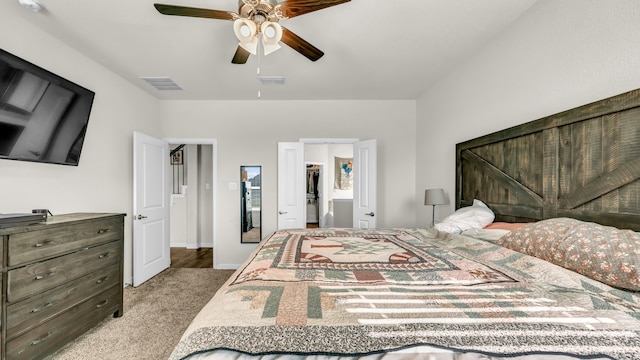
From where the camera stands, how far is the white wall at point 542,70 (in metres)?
1.42

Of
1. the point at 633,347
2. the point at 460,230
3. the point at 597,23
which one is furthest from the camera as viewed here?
the point at 460,230

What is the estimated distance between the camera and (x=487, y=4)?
1984mm

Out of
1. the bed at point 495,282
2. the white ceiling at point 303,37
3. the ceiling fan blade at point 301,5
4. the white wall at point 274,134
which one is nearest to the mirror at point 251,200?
the white wall at point 274,134

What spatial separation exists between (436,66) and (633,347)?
2.98 metres

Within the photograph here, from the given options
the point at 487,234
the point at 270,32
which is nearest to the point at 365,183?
the point at 487,234

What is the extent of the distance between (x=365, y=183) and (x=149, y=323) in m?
3.03

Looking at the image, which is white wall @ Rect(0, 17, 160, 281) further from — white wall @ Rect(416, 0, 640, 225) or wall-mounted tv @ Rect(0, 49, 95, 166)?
white wall @ Rect(416, 0, 640, 225)

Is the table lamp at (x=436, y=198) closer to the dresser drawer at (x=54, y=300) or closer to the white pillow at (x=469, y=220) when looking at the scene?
the white pillow at (x=469, y=220)

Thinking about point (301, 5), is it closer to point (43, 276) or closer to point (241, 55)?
point (241, 55)

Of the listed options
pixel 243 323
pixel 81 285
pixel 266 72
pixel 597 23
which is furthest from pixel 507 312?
pixel 266 72

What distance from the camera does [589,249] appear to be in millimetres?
1137

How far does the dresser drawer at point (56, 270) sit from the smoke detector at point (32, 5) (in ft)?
6.15

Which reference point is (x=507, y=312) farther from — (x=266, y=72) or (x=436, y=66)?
(x=266, y=72)

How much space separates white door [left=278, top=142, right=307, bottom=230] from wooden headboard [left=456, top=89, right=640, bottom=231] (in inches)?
97.1
